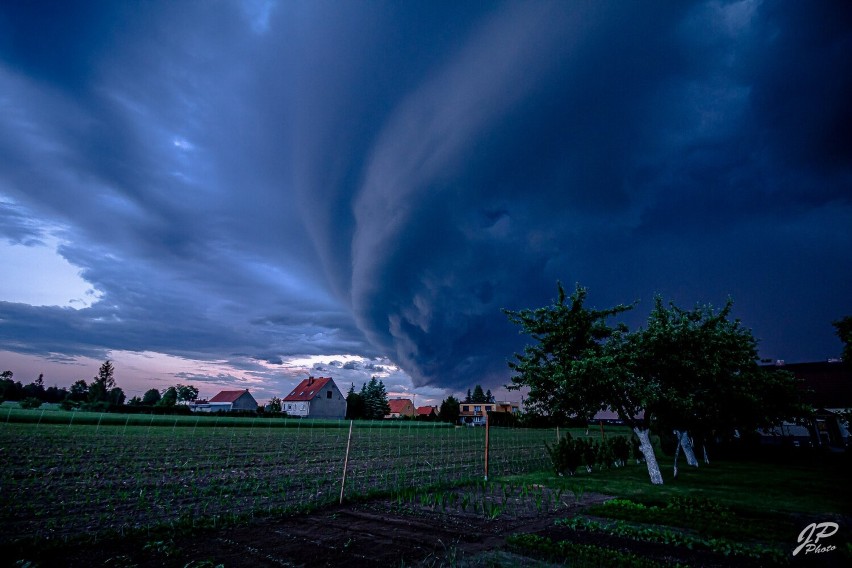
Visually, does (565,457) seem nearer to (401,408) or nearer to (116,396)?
(401,408)

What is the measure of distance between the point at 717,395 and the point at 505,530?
1489 cm

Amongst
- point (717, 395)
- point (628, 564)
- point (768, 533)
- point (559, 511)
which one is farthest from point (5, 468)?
point (717, 395)

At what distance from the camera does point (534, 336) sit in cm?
1745

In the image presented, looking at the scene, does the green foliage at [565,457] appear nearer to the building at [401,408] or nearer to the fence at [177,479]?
the fence at [177,479]

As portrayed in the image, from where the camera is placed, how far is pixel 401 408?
119 metres

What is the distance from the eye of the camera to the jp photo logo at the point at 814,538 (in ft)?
23.6

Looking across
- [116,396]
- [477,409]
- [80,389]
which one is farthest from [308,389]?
[80,389]

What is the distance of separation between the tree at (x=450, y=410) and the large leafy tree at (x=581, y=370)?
270 ft

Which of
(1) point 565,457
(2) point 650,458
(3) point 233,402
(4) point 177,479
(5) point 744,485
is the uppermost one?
(3) point 233,402

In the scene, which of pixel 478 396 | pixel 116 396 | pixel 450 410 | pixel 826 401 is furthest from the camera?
pixel 478 396

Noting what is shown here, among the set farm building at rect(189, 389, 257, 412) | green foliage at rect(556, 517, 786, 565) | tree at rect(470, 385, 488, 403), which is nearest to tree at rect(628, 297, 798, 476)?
green foliage at rect(556, 517, 786, 565)

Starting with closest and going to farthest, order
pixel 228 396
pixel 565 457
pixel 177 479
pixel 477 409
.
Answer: pixel 177 479
pixel 565 457
pixel 228 396
pixel 477 409

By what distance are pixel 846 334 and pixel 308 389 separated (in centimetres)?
9017

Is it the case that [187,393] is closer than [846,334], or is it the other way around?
[846,334]
